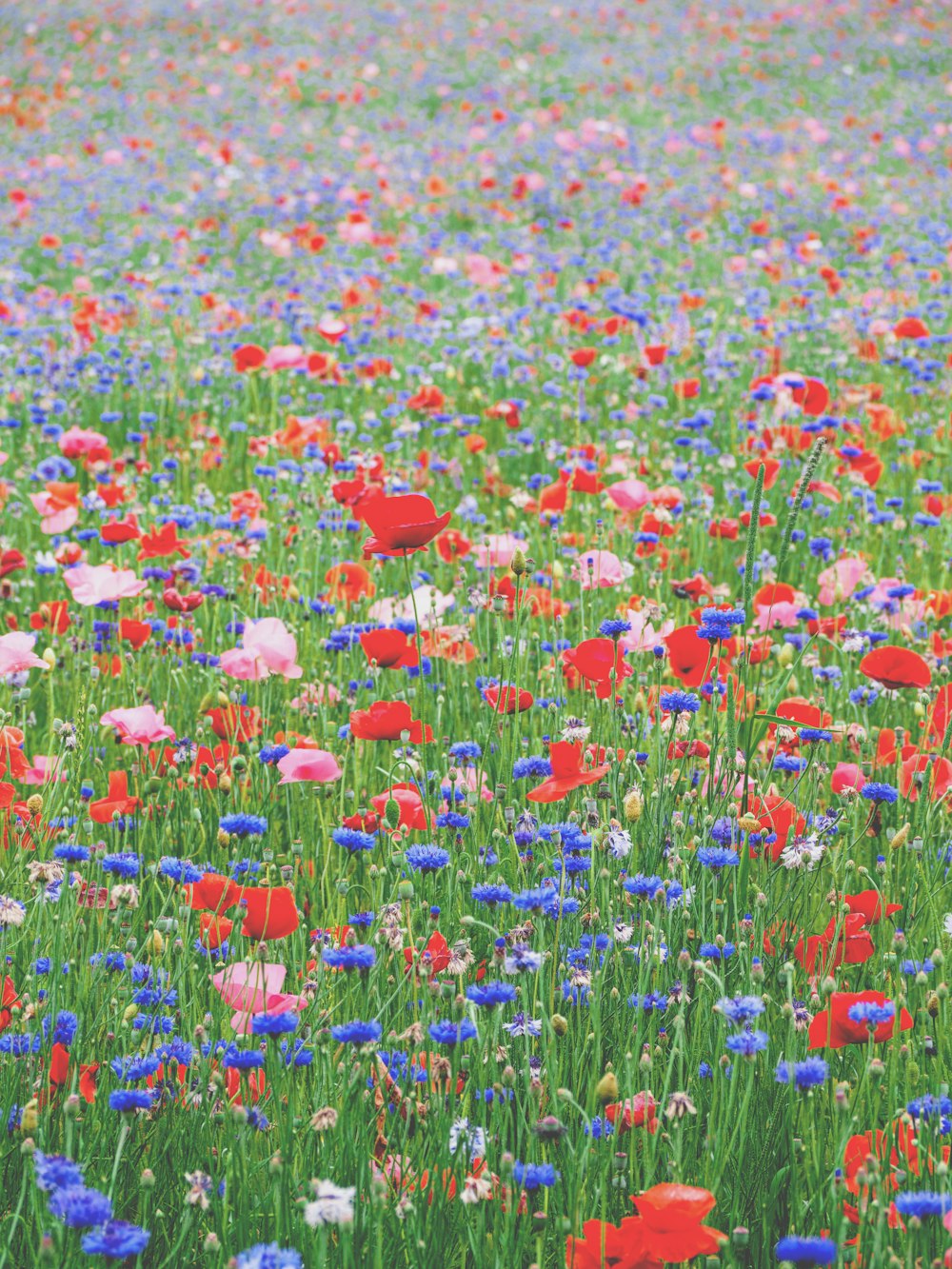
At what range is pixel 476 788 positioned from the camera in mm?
2078

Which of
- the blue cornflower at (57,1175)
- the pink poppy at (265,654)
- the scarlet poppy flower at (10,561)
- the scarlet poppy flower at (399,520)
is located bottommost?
the scarlet poppy flower at (10,561)

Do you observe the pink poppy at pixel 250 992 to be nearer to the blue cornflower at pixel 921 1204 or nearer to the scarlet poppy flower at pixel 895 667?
the blue cornflower at pixel 921 1204

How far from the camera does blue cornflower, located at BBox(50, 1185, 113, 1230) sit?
1002mm

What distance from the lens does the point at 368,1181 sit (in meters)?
1.26

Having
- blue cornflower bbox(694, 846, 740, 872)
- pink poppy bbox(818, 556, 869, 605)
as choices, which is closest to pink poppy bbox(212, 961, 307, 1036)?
blue cornflower bbox(694, 846, 740, 872)

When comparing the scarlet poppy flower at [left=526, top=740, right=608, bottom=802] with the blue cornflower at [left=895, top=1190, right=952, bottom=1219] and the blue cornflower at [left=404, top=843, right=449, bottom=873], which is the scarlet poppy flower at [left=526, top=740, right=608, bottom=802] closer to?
the blue cornflower at [left=404, top=843, right=449, bottom=873]

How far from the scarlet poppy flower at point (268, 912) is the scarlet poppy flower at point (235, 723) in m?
0.74

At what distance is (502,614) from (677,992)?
4.12 ft

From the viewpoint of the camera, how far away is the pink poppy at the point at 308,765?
6.23 ft

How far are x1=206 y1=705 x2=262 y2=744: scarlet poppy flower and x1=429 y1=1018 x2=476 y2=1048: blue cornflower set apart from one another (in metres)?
1.04

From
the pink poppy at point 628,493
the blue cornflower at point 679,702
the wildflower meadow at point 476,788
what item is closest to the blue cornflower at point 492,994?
the wildflower meadow at point 476,788

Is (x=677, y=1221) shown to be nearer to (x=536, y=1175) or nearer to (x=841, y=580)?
(x=536, y=1175)

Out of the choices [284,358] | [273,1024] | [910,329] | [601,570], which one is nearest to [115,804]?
[273,1024]

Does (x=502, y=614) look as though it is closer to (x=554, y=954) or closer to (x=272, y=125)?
(x=554, y=954)
